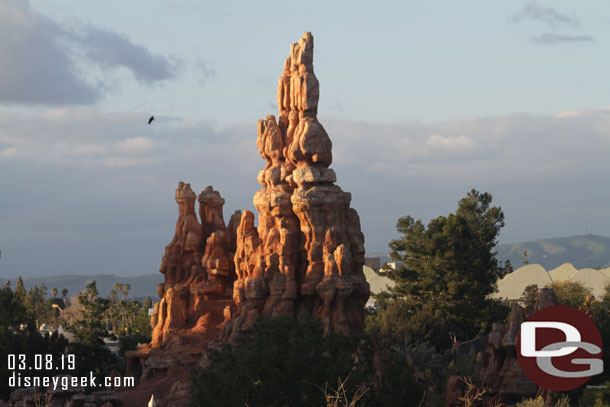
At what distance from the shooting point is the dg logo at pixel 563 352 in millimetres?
28688

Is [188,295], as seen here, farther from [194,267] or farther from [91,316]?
[91,316]

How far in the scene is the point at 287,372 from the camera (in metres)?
27.2

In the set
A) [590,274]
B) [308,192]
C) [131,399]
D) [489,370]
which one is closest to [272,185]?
[308,192]

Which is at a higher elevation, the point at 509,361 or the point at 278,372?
the point at 278,372

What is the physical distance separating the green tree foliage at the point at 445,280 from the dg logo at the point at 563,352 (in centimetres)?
2423

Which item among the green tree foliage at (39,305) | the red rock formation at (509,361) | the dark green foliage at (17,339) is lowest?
the red rock formation at (509,361)

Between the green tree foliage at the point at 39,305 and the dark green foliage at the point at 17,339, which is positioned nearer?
the dark green foliage at the point at 17,339

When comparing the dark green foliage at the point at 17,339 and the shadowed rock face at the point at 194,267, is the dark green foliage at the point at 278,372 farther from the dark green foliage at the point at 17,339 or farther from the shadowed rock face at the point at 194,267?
the dark green foliage at the point at 17,339

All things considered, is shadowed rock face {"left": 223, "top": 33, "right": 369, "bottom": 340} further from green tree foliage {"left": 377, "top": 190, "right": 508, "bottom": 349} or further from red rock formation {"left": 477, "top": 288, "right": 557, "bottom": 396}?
green tree foliage {"left": 377, "top": 190, "right": 508, "bottom": 349}

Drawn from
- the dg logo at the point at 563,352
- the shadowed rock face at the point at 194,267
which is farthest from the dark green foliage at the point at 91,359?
the dg logo at the point at 563,352

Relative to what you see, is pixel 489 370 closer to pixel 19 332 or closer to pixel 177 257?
pixel 177 257

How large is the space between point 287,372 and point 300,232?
49.5 ft

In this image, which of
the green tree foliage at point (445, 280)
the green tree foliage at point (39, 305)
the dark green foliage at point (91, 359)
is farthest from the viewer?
the green tree foliage at point (39, 305)

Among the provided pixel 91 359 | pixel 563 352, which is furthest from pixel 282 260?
pixel 91 359
